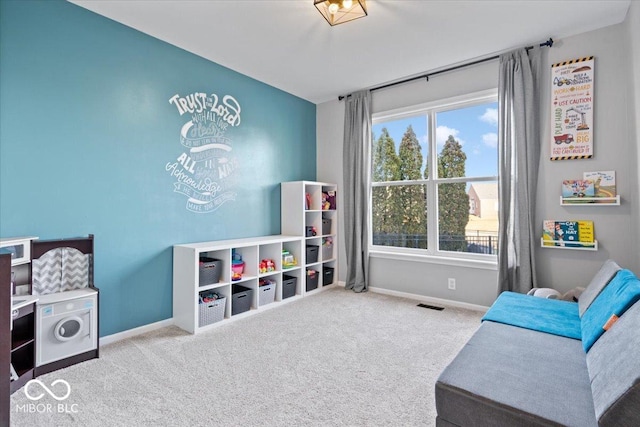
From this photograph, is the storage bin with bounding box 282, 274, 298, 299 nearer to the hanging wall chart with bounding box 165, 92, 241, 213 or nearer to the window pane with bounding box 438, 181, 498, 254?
the hanging wall chart with bounding box 165, 92, 241, 213

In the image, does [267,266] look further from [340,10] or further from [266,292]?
A: [340,10]

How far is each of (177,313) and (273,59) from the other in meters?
2.71

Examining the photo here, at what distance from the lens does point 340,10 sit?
2.47m

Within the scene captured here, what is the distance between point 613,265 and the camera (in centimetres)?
218

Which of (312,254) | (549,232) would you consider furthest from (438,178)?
(312,254)

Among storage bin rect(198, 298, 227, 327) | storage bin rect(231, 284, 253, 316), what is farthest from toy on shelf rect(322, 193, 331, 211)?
storage bin rect(198, 298, 227, 327)

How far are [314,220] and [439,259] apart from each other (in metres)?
1.66

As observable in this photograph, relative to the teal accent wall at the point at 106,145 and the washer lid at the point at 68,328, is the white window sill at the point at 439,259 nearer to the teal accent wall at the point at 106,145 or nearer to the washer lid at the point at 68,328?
the teal accent wall at the point at 106,145

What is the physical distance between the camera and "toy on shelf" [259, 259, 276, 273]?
142 inches

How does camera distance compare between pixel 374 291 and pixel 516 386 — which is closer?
pixel 516 386

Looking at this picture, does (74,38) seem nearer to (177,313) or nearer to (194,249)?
(194,249)

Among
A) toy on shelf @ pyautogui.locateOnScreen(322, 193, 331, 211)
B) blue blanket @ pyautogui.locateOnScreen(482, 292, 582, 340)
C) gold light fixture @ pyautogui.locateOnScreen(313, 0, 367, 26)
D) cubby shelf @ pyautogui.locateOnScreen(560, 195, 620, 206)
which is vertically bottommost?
blue blanket @ pyautogui.locateOnScreen(482, 292, 582, 340)

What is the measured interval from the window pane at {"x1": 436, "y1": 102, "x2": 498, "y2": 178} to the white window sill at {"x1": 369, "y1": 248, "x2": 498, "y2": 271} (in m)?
0.94

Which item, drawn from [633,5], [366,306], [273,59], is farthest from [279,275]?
[633,5]
